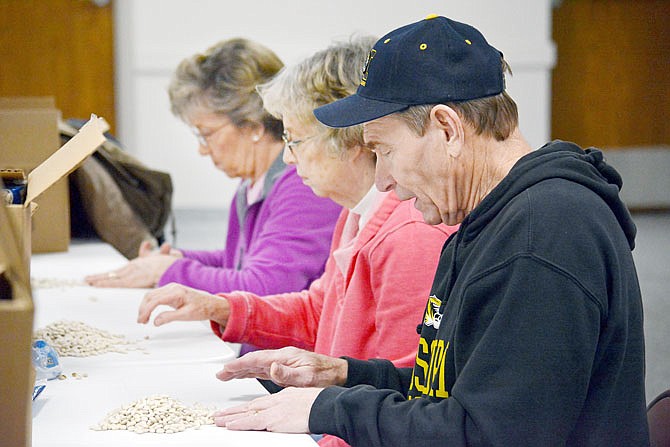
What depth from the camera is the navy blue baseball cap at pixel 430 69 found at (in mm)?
1224

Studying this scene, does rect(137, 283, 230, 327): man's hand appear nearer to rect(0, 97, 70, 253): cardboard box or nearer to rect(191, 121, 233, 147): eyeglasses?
rect(191, 121, 233, 147): eyeglasses

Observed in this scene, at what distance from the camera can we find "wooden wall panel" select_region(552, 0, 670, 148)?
7.11m

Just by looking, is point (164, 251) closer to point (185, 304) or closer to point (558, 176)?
point (185, 304)

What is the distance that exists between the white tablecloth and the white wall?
158 inches

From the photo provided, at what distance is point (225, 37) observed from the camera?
6.32 m

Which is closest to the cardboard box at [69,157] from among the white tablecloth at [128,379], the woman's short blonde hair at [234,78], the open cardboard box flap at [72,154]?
the open cardboard box flap at [72,154]

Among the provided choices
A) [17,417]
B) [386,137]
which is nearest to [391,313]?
[386,137]

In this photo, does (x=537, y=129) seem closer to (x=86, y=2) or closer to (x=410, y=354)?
(x=86, y=2)

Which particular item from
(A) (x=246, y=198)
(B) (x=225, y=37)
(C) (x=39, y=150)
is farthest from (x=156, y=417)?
(B) (x=225, y=37)

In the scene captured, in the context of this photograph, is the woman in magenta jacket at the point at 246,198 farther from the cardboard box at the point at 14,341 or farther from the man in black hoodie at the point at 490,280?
the cardboard box at the point at 14,341

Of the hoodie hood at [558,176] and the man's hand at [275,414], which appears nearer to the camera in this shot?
the hoodie hood at [558,176]

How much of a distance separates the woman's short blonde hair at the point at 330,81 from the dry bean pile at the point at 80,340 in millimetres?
577

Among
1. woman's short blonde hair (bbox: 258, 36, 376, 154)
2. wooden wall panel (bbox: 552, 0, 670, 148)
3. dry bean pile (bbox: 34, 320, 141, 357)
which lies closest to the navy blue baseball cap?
woman's short blonde hair (bbox: 258, 36, 376, 154)

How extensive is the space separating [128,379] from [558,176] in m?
0.82
